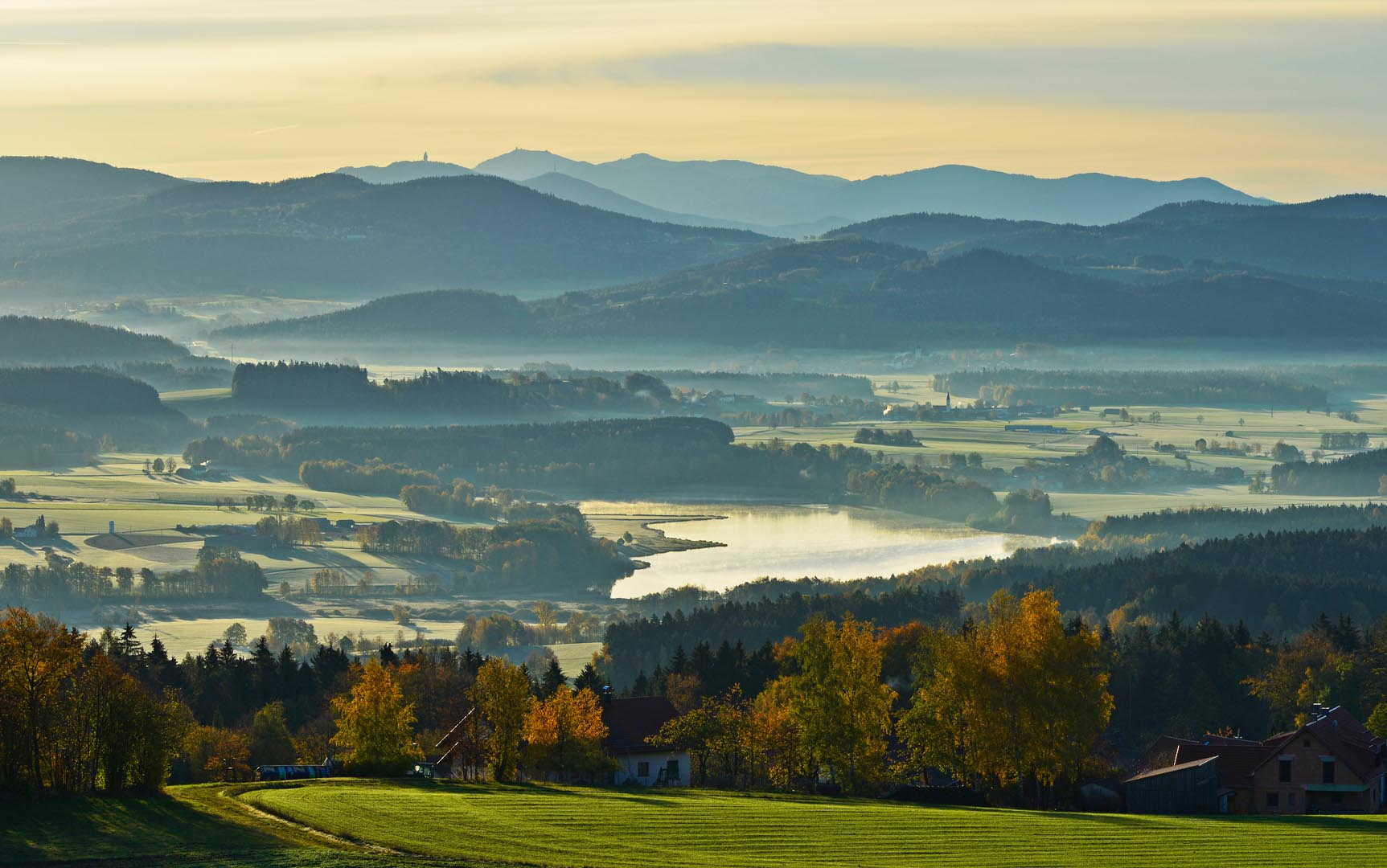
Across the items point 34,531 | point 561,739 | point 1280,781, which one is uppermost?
point 34,531

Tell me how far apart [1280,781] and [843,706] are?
12.4 meters

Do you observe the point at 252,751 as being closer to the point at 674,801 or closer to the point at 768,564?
the point at 674,801

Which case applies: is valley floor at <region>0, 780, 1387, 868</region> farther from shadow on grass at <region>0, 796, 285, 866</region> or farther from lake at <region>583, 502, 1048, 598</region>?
lake at <region>583, 502, 1048, 598</region>

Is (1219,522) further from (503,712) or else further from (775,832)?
(775,832)

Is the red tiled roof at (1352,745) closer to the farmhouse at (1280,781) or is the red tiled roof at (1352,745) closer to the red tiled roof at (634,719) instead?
the farmhouse at (1280,781)

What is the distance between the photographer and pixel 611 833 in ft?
147

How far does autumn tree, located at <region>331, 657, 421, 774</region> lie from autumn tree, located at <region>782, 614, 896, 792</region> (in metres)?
11.5

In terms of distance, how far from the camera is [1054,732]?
5669 cm

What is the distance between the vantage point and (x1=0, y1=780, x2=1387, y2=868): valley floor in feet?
136

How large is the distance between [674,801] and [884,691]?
11684mm

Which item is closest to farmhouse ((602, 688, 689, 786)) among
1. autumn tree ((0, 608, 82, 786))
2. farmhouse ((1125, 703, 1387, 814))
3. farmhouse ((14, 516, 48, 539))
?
farmhouse ((1125, 703, 1387, 814))

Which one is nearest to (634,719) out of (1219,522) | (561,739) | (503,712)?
(561,739)

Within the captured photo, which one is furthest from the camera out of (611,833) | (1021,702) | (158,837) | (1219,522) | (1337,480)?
(1337,480)

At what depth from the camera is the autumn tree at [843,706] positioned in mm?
60188
